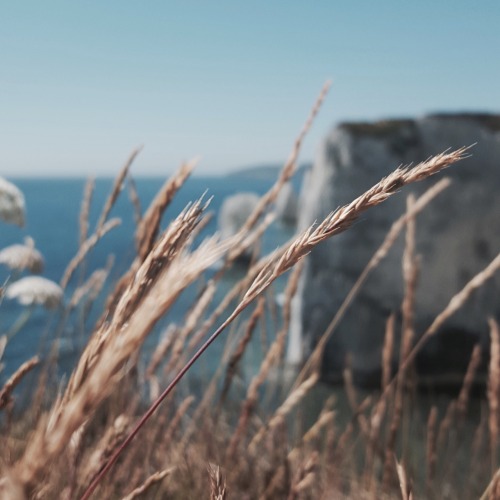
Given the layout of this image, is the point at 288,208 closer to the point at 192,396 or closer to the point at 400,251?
the point at 400,251

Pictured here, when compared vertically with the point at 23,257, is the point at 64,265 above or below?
below

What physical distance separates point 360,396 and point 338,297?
0.67m

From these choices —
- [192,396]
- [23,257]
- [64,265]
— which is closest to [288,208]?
[64,265]

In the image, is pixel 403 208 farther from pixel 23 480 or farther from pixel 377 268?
pixel 23 480

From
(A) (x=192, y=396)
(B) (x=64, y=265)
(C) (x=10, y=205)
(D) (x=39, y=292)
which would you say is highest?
(C) (x=10, y=205)

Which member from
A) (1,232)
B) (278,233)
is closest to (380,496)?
(278,233)

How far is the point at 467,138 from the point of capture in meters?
4.19

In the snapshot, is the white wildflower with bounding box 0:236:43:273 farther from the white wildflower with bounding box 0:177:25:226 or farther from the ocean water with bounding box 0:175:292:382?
the white wildflower with bounding box 0:177:25:226

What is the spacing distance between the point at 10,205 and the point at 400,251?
3.15 meters

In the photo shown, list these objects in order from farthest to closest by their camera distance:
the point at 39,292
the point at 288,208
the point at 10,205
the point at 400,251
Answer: the point at 288,208 → the point at 400,251 → the point at 39,292 → the point at 10,205

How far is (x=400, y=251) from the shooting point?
394 centimetres

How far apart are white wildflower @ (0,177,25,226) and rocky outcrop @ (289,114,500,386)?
10.0 ft

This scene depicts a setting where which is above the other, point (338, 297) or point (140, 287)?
point (140, 287)

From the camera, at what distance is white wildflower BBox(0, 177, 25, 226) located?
1115 millimetres
